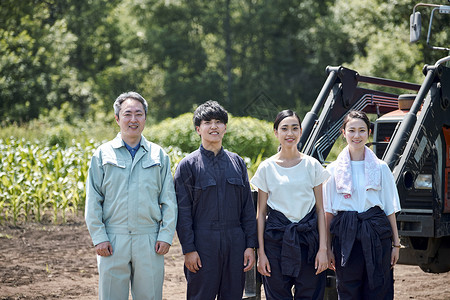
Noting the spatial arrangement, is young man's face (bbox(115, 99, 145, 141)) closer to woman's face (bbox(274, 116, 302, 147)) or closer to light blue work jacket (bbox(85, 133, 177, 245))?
light blue work jacket (bbox(85, 133, 177, 245))

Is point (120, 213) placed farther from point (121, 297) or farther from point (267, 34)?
point (267, 34)

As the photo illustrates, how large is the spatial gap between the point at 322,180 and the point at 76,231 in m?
6.08

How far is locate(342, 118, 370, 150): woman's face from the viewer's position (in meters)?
4.18

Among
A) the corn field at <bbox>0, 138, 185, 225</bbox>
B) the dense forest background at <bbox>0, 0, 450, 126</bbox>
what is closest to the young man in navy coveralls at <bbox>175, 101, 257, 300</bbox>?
the corn field at <bbox>0, 138, 185, 225</bbox>

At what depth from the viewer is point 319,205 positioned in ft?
13.5

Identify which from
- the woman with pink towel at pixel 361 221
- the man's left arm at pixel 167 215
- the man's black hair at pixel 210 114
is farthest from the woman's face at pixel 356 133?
the man's left arm at pixel 167 215

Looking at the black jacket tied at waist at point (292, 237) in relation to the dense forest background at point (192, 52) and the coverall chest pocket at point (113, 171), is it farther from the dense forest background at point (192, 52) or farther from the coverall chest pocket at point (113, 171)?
the dense forest background at point (192, 52)

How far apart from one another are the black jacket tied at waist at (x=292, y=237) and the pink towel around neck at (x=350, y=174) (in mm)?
270

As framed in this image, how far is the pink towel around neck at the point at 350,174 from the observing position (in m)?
4.08

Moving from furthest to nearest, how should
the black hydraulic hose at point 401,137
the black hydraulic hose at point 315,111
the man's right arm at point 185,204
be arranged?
1. the black hydraulic hose at point 315,111
2. the black hydraulic hose at point 401,137
3. the man's right arm at point 185,204

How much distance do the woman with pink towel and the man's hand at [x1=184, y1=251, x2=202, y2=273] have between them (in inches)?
35.9

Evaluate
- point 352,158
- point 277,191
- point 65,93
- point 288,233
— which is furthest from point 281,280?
point 65,93

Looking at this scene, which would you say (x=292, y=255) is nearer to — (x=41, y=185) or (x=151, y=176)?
(x=151, y=176)

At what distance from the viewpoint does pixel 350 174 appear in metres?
4.13
